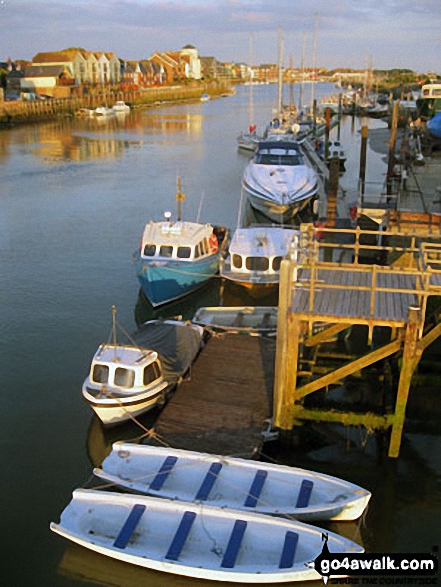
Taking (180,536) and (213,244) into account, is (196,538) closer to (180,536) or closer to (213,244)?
(180,536)

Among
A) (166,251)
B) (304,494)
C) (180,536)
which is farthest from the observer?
(166,251)

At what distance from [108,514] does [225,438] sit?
3572 mm

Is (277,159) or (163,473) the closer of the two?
(163,473)

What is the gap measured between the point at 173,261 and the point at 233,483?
45.9 feet

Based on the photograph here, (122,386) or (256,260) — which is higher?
(256,260)

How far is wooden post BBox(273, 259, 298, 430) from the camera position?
15.0m

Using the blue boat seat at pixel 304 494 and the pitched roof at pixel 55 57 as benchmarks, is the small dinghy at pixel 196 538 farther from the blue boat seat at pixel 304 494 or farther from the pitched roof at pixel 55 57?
the pitched roof at pixel 55 57

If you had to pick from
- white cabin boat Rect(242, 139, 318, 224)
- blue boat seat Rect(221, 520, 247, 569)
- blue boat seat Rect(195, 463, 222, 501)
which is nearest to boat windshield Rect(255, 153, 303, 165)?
white cabin boat Rect(242, 139, 318, 224)

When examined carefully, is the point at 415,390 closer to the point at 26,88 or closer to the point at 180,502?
the point at 180,502

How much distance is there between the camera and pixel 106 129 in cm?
10081

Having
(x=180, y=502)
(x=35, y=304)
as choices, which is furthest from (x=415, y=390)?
(x=35, y=304)

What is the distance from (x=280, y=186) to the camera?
3856 cm

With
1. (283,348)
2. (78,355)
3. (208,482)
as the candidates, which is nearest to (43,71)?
(78,355)

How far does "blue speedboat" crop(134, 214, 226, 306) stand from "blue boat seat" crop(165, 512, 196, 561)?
45.9ft
